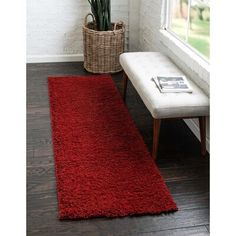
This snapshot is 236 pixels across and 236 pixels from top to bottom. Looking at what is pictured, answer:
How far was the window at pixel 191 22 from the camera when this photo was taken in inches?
105

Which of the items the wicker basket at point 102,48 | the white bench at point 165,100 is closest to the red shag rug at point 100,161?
the white bench at point 165,100

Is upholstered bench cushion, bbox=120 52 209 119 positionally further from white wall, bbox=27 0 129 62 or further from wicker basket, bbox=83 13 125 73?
white wall, bbox=27 0 129 62

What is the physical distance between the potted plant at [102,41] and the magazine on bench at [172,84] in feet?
4.30

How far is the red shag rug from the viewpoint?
2.00m

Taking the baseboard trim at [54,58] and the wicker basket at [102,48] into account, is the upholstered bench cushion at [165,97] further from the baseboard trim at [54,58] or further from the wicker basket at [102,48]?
the baseboard trim at [54,58]

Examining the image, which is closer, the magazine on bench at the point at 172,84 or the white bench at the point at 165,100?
the white bench at the point at 165,100

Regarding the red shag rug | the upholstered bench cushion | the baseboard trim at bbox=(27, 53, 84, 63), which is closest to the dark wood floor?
the red shag rug

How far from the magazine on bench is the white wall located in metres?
1.87

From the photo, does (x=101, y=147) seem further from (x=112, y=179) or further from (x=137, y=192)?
(x=137, y=192)

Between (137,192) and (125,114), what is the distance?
→ 40.5 inches

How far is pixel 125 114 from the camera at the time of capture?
3.04 meters
